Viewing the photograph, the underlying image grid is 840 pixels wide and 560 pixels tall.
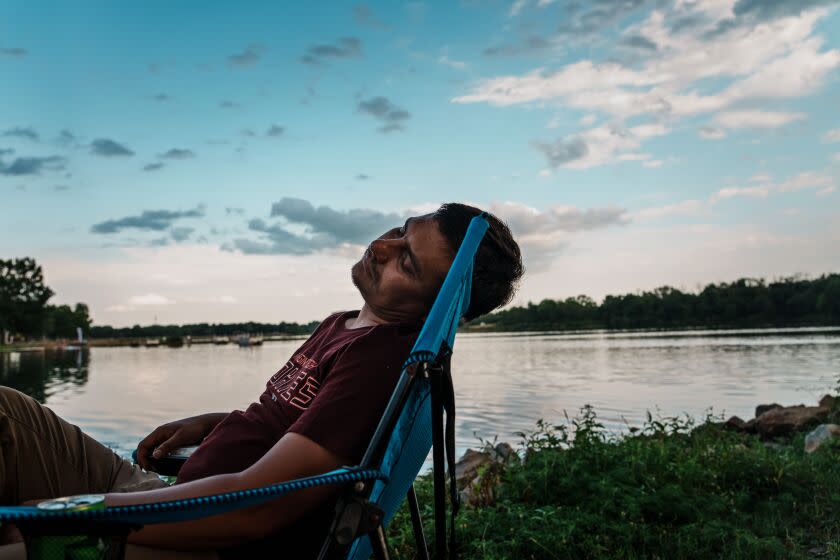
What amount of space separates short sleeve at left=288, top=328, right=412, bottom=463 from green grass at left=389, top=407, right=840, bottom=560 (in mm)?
2164

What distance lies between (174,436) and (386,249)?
1029 mm

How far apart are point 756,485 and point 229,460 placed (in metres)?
4.66

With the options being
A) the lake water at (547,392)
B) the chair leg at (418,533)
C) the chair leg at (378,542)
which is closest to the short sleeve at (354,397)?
the chair leg at (378,542)

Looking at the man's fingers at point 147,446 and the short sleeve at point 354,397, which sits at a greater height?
the short sleeve at point 354,397

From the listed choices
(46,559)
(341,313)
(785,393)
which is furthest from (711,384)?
(46,559)

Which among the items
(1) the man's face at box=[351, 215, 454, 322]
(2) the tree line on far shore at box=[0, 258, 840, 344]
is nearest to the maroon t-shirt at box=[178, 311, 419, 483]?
(1) the man's face at box=[351, 215, 454, 322]

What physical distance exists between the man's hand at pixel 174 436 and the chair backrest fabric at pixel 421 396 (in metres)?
0.81

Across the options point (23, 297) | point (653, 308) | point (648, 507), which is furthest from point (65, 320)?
point (648, 507)

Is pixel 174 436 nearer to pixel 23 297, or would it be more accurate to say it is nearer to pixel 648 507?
pixel 648 507

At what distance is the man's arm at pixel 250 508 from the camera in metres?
1.43

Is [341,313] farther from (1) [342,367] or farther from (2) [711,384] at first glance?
(2) [711,384]

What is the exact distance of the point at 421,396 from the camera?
1.79 metres

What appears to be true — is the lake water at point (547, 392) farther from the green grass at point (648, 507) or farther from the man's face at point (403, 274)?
the man's face at point (403, 274)

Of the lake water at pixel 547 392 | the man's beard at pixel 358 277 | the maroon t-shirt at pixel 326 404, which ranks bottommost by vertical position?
the lake water at pixel 547 392
